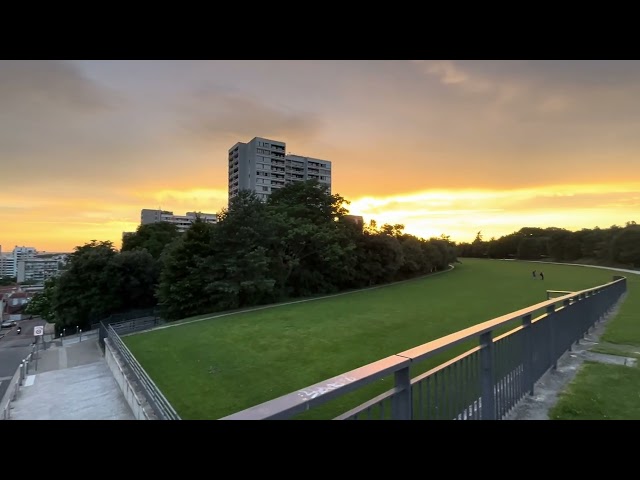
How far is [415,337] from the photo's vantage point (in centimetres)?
1009

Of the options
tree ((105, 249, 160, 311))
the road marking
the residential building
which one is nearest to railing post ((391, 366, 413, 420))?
the road marking

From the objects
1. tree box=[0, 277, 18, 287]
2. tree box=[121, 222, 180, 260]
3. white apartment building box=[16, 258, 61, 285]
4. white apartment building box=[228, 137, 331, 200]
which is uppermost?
white apartment building box=[228, 137, 331, 200]

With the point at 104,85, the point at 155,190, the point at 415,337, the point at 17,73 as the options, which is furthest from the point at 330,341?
the point at 155,190

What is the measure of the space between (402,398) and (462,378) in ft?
2.96

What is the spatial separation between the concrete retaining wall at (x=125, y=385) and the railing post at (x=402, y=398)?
7544mm

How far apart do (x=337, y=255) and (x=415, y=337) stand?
12.4 meters

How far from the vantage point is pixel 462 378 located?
2.19 m

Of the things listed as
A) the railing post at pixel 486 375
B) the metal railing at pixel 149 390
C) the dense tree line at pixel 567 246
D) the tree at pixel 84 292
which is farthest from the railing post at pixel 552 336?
the dense tree line at pixel 567 246

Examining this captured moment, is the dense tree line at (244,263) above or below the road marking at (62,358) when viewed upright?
above

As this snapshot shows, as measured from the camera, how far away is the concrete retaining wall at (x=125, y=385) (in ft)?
25.7

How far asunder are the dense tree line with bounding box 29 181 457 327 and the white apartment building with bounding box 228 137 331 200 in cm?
2809

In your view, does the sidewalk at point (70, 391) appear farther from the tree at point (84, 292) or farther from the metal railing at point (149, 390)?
the tree at point (84, 292)

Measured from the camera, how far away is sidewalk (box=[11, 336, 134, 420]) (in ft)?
30.5

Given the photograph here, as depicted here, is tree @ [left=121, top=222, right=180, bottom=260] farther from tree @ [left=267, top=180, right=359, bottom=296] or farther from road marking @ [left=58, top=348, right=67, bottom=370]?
road marking @ [left=58, top=348, right=67, bottom=370]
